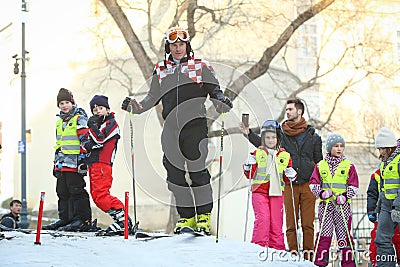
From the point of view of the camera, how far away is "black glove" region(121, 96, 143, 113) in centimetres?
583

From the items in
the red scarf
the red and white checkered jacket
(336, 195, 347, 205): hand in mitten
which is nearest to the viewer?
the red and white checkered jacket

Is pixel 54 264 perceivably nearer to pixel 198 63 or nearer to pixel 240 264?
pixel 240 264

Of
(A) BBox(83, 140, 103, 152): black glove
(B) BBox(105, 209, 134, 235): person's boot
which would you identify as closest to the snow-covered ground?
(B) BBox(105, 209, 134, 235): person's boot

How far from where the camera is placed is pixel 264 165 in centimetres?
663

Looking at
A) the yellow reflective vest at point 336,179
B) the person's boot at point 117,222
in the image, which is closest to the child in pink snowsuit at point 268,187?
the yellow reflective vest at point 336,179

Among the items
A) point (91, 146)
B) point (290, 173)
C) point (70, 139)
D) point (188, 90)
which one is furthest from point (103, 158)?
point (290, 173)

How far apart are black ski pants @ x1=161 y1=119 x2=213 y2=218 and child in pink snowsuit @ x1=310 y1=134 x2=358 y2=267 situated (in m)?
1.55

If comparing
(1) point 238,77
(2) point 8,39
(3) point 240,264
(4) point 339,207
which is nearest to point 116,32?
(1) point 238,77

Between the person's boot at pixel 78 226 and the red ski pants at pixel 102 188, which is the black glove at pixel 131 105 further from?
the person's boot at pixel 78 226

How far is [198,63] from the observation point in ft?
18.7

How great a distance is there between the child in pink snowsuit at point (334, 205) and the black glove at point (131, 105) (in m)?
2.09

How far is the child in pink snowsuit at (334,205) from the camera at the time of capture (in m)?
6.57

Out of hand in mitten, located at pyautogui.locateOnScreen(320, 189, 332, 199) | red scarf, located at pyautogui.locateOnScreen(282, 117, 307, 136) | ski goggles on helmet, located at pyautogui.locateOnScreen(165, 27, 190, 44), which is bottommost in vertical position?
hand in mitten, located at pyautogui.locateOnScreen(320, 189, 332, 199)

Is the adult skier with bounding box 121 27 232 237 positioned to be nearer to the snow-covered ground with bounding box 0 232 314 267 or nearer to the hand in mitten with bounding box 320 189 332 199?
the snow-covered ground with bounding box 0 232 314 267
